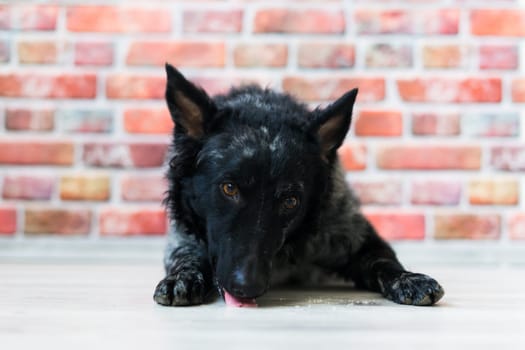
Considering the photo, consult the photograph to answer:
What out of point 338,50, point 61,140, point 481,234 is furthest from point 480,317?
point 61,140

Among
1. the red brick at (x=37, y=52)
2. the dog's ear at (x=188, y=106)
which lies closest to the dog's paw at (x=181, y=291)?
the dog's ear at (x=188, y=106)

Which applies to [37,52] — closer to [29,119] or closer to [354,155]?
[29,119]

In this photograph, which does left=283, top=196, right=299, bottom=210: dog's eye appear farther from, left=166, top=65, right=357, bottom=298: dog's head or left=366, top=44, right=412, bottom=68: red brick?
left=366, top=44, right=412, bottom=68: red brick

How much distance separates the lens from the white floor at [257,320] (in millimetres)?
1467

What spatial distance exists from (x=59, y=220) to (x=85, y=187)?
194 millimetres

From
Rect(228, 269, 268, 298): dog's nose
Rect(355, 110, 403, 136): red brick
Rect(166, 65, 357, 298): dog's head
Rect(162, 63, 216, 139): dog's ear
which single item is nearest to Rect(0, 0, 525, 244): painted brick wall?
Rect(355, 110, 403, 136): red brick

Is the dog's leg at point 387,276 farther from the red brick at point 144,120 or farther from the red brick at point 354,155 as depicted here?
the red brick at point 144,120

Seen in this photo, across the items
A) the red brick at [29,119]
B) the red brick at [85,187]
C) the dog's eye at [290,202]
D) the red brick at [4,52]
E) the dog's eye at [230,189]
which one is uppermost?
the red brick at [4,52]

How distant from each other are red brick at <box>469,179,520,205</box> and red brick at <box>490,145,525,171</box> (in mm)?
66

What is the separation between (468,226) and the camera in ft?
10.5

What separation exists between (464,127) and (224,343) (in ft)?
6.92

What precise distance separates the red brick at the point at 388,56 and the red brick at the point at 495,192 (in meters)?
0.65

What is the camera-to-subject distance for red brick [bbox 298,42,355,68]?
320cm

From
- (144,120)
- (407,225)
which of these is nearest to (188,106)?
(144,120)
